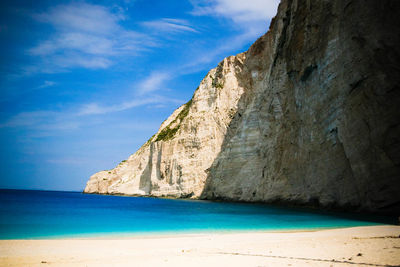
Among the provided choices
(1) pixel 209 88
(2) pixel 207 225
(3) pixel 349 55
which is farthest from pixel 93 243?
(1) pixel 209 88

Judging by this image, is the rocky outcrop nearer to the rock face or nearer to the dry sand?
the rock face

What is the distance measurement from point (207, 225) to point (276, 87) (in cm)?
2325

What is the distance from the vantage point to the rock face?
18.0m

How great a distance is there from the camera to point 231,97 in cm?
5209

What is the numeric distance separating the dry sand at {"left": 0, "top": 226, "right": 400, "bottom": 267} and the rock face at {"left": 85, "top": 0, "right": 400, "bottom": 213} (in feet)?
33.2

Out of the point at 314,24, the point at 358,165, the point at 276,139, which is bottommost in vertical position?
the point at 358,165

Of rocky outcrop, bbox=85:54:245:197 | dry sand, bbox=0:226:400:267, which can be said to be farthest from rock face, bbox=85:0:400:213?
dry sand, bbox=0:226:400:267

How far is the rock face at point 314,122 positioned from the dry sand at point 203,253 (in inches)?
398

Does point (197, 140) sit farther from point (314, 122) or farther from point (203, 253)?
point (203, 253)

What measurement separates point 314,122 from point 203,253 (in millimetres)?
19829

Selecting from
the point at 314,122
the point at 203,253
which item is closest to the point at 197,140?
the point at 314,122

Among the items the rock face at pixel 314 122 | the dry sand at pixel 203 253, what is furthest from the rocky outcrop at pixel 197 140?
the dry sand at pixel 203 253

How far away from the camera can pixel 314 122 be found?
24.5 meters

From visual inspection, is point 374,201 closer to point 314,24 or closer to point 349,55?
point 349,55
